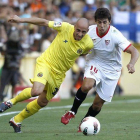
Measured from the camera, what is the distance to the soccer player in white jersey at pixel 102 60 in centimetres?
943

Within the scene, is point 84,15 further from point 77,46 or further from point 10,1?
point 77,46

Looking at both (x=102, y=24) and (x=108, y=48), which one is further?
(x=108, y=48)

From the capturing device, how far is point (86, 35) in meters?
9.48

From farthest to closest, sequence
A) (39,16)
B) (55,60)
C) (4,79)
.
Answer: (39,16) → (4,79) → (55,60)

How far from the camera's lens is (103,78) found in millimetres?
9891

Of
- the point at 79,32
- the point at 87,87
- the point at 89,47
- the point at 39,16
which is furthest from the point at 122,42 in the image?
the point at 39,16

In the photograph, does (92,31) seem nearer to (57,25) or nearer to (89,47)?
(89,47)

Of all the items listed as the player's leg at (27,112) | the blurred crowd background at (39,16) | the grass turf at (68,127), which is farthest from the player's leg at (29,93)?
the blurred crowd background at (39,16)

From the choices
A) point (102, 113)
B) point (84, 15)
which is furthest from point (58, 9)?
point (102, 113)

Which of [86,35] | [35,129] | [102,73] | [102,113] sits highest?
[86,35]

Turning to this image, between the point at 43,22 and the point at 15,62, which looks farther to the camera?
the point at 15,62

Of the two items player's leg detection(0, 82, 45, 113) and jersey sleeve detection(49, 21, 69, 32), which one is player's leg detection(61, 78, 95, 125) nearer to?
player's leg detection(0, 82, 45, 113)

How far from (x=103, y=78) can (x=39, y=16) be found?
9.87 m

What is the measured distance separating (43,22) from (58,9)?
12580mm
